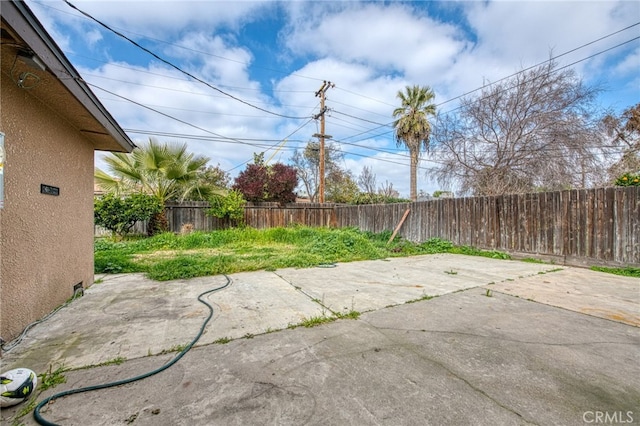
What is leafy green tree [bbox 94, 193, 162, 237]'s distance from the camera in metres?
7.97

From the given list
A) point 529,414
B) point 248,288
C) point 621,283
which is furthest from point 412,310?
point 621,283

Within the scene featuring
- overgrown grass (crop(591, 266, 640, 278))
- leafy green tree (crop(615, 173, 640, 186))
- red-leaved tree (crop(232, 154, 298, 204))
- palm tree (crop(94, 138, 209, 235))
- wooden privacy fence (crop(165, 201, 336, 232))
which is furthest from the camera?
red-leaved tree (crop(232, 154, 298, 204))

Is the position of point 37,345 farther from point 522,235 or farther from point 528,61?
point 528,61

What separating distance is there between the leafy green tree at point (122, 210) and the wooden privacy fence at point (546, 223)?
8380 mm

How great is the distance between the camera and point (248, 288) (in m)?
3.68

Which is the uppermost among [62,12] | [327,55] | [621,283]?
[327,55]

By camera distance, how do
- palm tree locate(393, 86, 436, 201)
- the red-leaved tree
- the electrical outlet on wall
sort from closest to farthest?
the electrical outlet on wall, the red-leaved tree, palm tree locate(393, 86, 436, 201)

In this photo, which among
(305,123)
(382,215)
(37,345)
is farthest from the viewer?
(305,123)

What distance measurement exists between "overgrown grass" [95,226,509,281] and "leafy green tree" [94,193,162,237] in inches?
24.5

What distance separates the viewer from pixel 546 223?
572 cm

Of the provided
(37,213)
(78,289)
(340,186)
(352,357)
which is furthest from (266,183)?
(352,357)

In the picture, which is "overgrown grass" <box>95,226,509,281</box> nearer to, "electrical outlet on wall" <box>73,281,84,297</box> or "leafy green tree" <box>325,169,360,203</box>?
"electrical outlet on wall" <box>73,281,84,297</box>

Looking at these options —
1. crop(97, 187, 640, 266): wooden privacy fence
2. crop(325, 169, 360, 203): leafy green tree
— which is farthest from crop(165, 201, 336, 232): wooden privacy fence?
crop(325, 169, 360, 203): leafy green tree

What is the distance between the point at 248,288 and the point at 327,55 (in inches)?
327
